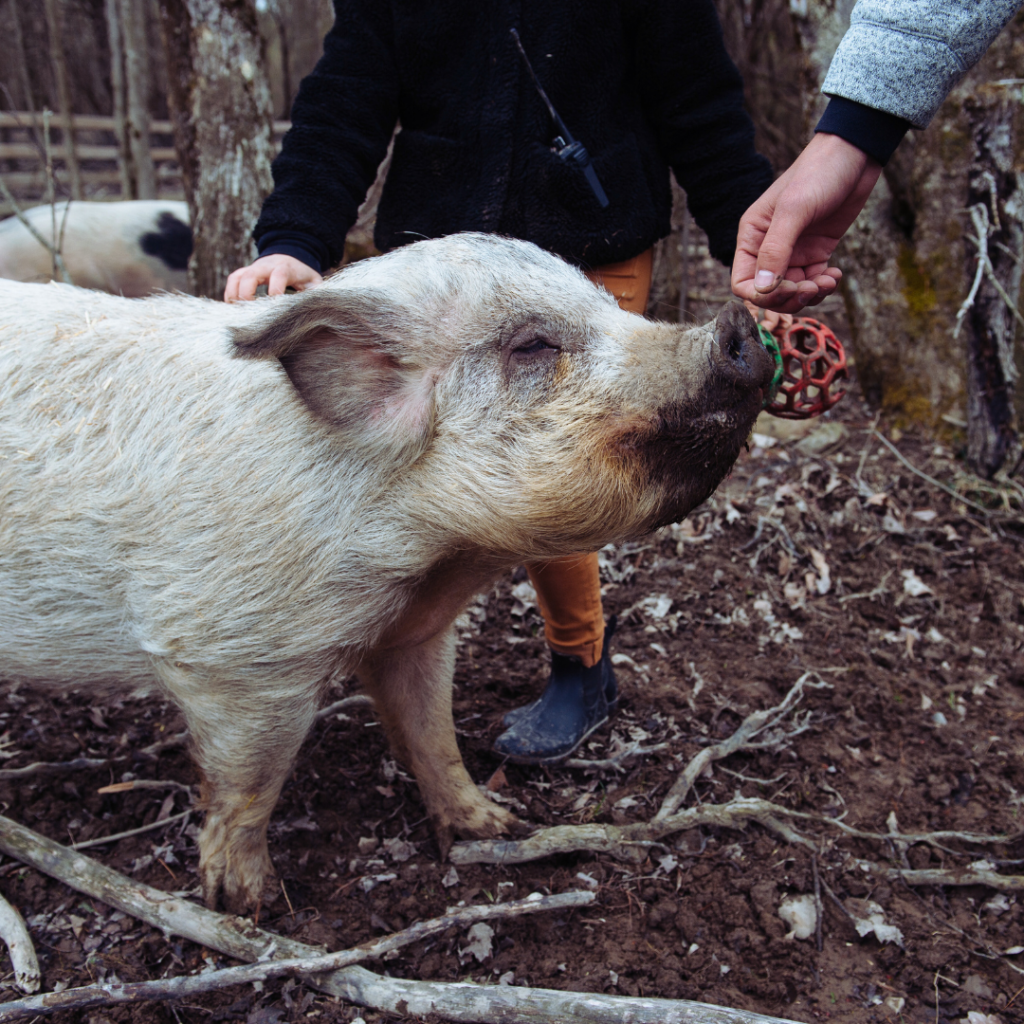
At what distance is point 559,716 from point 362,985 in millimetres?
1304

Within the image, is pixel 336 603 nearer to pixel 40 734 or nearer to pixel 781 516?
pixel 40 734

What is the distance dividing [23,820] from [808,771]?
2.93m

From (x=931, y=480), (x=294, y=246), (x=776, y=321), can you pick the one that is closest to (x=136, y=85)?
(x=294, y=246)

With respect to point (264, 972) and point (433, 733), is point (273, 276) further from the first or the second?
point (264, 972)

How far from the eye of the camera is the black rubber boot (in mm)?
3363

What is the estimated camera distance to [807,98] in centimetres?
599

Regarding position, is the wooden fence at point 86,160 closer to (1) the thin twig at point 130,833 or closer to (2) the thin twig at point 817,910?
(1) the thin twig at point 130,833

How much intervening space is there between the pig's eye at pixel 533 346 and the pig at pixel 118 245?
19.3 feet

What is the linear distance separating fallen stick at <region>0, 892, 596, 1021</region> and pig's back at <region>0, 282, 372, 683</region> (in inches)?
32.7

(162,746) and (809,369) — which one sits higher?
(809,369)

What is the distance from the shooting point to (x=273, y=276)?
9.14ft

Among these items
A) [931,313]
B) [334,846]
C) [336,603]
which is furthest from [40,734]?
[931,313]

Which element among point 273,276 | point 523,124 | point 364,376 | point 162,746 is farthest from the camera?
point 162,746

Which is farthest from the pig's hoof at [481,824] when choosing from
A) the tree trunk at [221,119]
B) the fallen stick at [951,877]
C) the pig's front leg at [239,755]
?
the tree trunk at [221,119]
